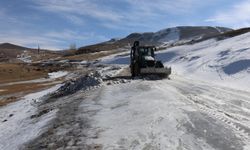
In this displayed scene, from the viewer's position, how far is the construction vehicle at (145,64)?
34.5 metres

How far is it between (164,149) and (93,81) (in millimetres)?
19603

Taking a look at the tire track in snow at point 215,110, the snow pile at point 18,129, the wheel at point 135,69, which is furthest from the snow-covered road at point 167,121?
the wheel at point 135,69

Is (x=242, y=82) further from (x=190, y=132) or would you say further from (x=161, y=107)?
(x=190, y=132)

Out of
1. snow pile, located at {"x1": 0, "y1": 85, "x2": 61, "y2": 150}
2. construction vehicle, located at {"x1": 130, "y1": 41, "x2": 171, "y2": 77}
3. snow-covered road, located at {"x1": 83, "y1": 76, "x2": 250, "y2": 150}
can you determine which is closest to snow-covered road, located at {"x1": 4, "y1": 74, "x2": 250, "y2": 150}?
snow-covered road, located at {"x1": 83, "y1": 76, "x2": 250, "y2": 150}

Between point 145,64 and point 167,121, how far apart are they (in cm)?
1979

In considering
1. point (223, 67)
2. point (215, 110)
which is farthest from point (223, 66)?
point (215, 110)

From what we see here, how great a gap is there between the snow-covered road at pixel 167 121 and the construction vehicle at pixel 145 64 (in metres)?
10.3

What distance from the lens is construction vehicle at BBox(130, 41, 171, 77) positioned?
34.5 metres

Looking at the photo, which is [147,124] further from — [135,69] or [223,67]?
[223,67]

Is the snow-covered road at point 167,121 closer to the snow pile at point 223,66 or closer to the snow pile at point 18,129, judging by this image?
the snow pile at point 18,129

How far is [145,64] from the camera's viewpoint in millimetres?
35312

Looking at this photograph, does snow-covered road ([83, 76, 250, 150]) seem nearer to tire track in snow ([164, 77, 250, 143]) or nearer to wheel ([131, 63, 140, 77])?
tire track in snow ([164, 77, 250, 143])

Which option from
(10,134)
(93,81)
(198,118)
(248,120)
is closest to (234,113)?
(248,120)

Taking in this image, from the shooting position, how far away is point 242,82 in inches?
1481
